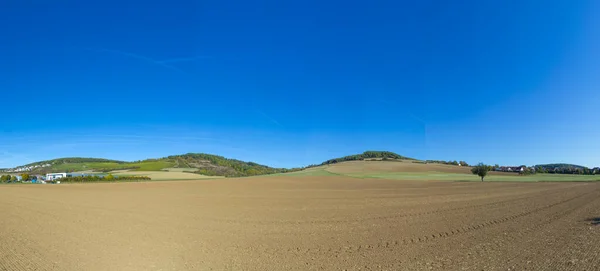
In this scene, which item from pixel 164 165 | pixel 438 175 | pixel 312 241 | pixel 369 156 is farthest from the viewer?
pixel 369 156

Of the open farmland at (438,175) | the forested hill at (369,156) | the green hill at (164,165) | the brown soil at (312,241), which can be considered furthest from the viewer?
the forested hill at (369,156)

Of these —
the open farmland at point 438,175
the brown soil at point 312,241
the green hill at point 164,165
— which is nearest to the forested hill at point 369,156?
the green hill at point 164,165

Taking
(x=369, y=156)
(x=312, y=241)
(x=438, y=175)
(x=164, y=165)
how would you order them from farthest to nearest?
(x=369, y=156) → (x=164, y=165) → (x=438, y=175) → (x=312, y=241)

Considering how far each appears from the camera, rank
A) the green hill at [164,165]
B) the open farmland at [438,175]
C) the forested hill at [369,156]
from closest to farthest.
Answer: the open farmland at [438,175] < the green hill at [164,165] < the forested hill at [369,156]

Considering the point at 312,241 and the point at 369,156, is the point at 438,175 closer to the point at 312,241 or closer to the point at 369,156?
the point at 369,156

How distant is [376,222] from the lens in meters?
16.9

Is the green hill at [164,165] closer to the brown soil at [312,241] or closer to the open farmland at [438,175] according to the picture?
the open farmland at [438,175]

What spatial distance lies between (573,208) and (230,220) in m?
23.3

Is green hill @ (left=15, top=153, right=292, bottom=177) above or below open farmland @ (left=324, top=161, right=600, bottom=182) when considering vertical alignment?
above

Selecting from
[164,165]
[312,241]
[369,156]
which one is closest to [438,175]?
[369,156]

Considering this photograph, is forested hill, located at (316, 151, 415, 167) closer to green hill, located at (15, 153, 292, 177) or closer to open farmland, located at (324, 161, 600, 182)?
green hill, located at (15, 153, 292, 177)

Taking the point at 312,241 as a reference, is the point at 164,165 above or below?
above

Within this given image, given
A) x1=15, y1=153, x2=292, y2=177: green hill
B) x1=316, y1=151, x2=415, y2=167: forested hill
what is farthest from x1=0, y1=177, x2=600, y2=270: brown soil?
x1=316, y1=151, x2=415, y2=167: forested hill

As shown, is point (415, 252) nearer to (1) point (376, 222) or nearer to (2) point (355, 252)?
(2) point (355, 252)
